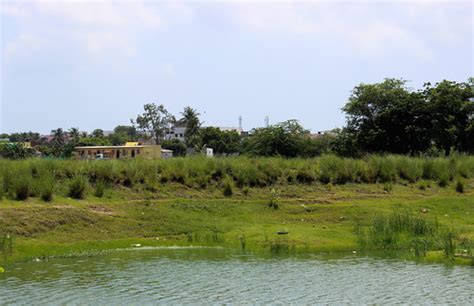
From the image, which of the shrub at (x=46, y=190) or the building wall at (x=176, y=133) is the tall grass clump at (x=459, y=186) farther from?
the building wall at (x=176, y=133)

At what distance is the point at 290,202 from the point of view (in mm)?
24781

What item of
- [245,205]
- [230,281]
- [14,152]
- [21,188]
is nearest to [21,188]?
[21,188]

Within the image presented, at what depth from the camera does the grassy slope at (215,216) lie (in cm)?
1880

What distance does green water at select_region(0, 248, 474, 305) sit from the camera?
1198 centimetres

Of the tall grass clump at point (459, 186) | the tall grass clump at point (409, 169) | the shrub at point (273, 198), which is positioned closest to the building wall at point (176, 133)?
the tall grass clump at point (409, 169)

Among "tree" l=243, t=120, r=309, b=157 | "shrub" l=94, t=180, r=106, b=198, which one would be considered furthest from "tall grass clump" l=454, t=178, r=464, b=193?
"tree" l=243, t=120, r=309, b=157

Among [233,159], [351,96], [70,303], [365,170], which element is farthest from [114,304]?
[351,96]

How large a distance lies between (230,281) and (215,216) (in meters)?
9.33

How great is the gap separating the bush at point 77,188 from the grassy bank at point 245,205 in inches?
1.6

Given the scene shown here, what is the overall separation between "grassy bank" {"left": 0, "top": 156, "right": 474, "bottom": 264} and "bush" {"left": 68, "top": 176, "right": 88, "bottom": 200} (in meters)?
0.04

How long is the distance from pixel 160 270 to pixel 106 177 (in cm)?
1133

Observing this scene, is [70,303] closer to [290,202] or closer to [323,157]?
[290,202]

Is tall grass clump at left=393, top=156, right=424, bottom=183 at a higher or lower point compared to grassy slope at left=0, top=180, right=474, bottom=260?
higher

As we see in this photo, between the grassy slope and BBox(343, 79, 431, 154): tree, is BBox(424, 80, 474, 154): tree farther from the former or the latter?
the grassy slope
